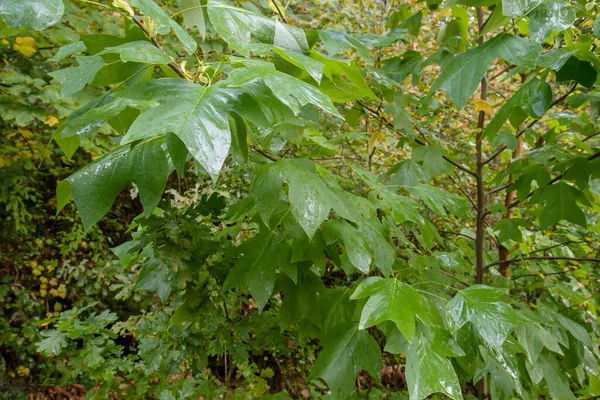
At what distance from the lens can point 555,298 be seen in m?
2.55

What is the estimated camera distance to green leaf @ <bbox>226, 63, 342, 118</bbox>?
1.90ft

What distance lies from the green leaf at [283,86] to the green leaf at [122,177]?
195 mm

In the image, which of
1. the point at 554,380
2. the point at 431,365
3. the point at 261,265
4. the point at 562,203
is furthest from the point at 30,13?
the point at 554,380

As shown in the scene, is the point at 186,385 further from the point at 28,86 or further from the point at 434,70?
the point at 434,70

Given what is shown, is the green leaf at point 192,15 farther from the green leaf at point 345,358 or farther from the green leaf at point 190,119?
the green leaf at point 345,358

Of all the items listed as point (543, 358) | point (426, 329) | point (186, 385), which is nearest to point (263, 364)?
point (186, 385)

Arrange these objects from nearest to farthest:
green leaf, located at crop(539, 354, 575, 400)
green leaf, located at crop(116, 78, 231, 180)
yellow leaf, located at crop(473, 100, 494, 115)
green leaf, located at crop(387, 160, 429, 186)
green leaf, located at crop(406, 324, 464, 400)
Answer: green leaf, located at crop(116, 78, 231, 180)
green leaf, located at crop(406, 324, 464, 400)
green leaf, located at crop(539, 354, 575, 400)
green leaf, located at crop(387, 160, 429, 186)
yellow leaf, located at crop(473, 100, 494, 115)

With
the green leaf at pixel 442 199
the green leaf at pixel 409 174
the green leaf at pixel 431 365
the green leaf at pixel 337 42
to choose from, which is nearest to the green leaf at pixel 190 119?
the green leaf at pixel 337 42

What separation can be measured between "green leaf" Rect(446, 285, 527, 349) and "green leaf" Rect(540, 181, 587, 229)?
34.6 inches

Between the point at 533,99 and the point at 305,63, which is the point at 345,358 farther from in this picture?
the point at 533,99

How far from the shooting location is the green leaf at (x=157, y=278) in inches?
44.2

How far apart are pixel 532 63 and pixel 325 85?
46 cm

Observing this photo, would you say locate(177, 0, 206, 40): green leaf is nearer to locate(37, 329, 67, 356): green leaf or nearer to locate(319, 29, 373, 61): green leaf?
locate(319, 29, 373, 61): green leaf

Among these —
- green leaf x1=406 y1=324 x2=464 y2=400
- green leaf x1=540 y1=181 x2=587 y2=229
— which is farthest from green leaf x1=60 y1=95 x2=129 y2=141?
green leaf x1=540 y1=181 x2=587 y2=229
